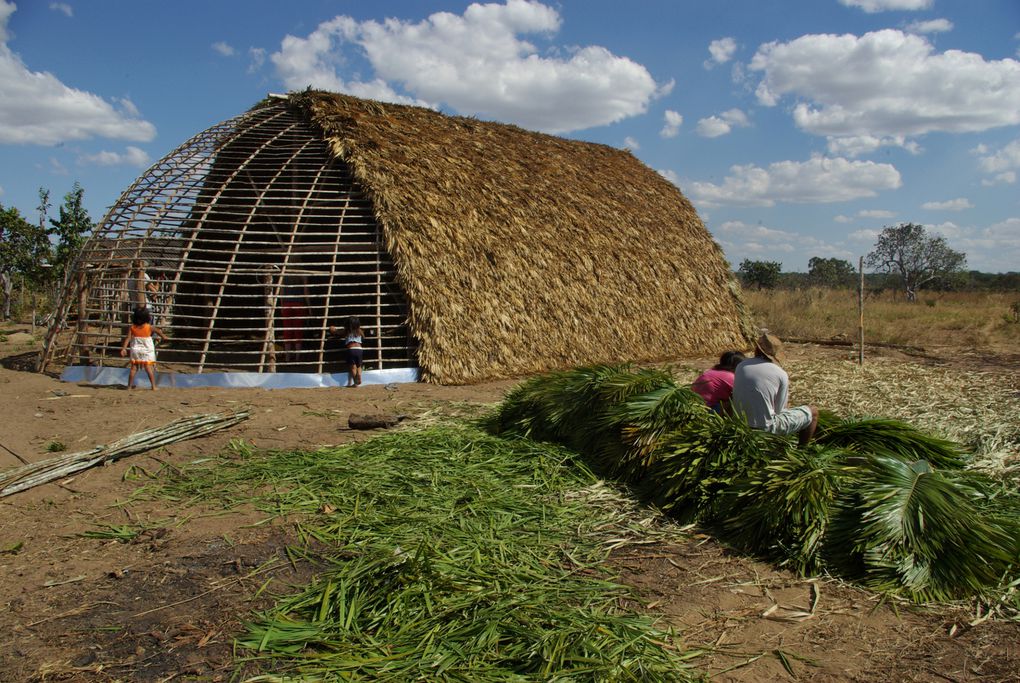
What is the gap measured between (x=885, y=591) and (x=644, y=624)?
4.05 feet

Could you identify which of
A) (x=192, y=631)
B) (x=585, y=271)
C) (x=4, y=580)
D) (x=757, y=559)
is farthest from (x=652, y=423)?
(x=585, y=271)

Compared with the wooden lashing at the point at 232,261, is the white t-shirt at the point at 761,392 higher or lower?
lower

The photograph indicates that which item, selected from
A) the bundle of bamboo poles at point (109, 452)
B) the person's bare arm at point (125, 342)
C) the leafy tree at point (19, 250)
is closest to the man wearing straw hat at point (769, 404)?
the bundle of bamboo poles at point (109, 452)

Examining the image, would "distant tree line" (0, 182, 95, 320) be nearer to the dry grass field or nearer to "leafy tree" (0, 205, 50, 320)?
"leafy tree" (0, 205, 50, 320)

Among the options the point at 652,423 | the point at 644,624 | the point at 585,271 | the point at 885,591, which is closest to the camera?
the point at 644,624

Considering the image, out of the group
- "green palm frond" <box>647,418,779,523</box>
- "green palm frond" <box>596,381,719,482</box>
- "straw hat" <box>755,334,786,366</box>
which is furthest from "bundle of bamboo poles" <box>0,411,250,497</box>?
"straw hat" <box>755,334,786,366</box>

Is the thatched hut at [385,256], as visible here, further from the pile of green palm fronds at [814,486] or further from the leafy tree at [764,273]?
the leafy tree at [764,273]

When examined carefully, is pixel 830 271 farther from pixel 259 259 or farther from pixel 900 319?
pixel 259 259

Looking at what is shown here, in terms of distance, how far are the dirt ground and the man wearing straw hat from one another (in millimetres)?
1029

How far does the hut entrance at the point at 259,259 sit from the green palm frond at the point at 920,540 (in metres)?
6.10

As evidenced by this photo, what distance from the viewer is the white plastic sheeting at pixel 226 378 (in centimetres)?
816

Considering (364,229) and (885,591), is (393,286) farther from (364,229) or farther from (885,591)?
(885,591)

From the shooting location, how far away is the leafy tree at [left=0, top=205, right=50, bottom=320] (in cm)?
1673

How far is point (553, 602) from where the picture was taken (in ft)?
9.92
